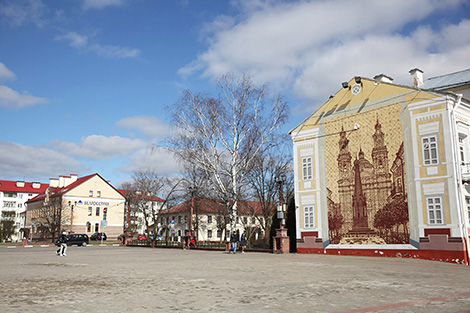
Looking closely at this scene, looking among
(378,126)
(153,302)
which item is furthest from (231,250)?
(153,302)

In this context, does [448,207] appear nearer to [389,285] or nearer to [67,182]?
[389,285]

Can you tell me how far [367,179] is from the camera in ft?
82.2

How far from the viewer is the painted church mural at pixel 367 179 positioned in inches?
934

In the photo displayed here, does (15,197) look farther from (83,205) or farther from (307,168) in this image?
(307,168)

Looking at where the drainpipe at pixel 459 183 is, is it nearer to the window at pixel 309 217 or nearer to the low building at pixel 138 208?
the window at pixel 309 217

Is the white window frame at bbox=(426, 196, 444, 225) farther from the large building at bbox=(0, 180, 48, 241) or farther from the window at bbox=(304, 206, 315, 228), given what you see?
the large building at bbox=(0, 180, 48, 241)

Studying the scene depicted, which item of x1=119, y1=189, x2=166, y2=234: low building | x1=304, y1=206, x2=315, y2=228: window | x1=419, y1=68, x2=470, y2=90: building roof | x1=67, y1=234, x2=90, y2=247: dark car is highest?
x1=419, y1=68, x2=470, y2=90: building roof

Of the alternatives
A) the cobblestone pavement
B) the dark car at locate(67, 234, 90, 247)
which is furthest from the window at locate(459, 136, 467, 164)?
the dark car at locate(67, 234, 90, 247)

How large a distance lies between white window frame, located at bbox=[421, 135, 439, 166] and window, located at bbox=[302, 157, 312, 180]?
7686 mm

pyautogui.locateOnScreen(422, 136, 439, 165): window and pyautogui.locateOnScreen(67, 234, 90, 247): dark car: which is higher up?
pyautogui.locateOnScreen(422, 136, 439, 165): window

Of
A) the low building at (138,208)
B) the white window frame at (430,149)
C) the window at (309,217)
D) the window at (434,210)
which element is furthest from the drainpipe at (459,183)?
the low building at (138,208)

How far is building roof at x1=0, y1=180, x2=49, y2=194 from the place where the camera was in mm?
110894

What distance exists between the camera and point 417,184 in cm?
Result: 2278

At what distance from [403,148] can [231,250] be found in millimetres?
14102
